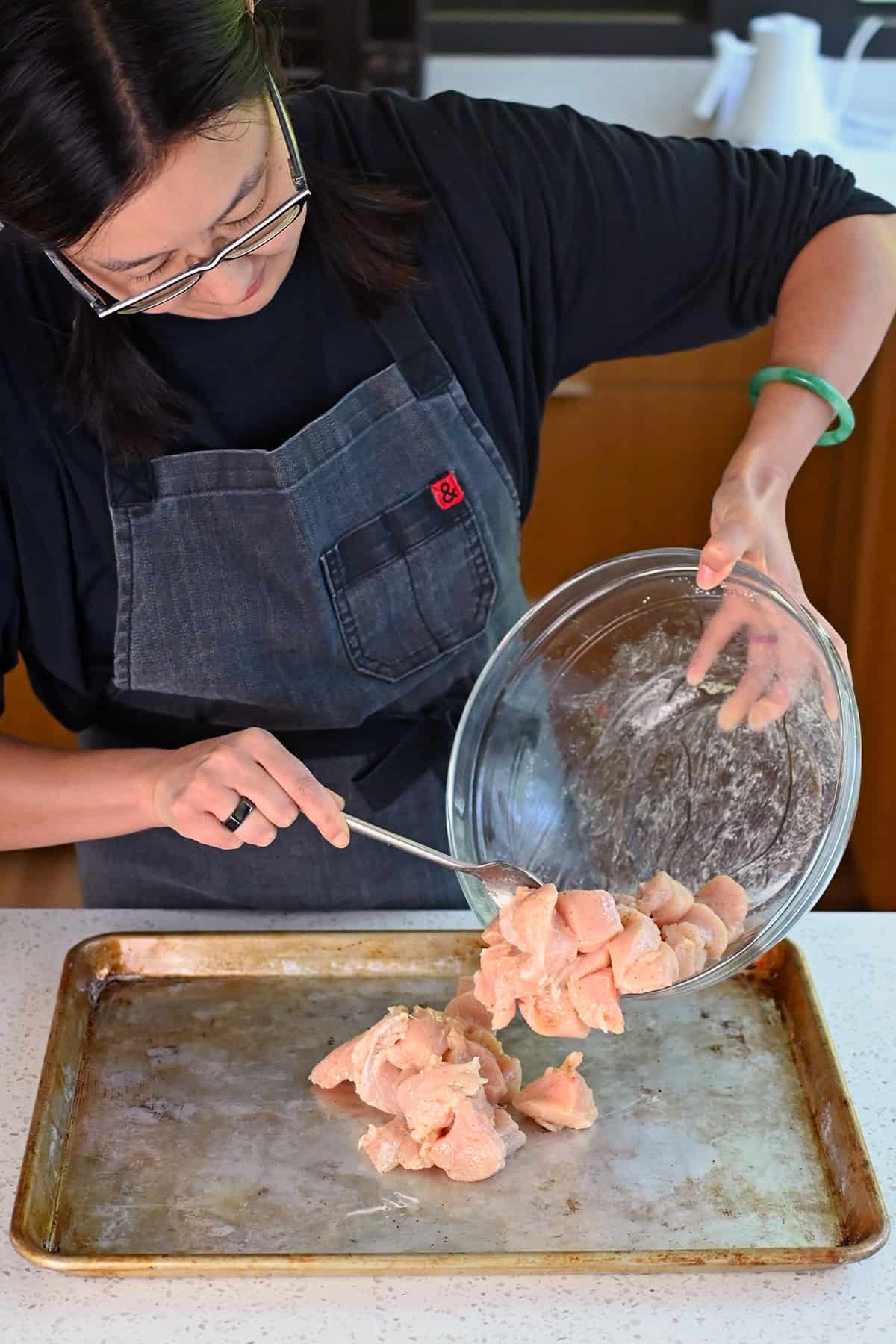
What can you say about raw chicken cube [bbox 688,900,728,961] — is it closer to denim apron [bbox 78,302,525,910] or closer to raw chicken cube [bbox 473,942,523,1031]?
raw chicken cube [bbox 473,942,523,1031]

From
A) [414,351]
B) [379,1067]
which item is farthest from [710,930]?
[414,351]

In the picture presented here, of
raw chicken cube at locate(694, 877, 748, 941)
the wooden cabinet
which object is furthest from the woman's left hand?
the wooden cabinet

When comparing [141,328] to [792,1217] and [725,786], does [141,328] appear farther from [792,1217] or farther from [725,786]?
[792,1217]

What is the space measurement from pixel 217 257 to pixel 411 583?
38 centimetres

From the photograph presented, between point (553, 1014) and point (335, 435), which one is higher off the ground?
point (335, 435)

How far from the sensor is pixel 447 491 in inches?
52.0

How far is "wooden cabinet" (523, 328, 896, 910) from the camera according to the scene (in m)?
2.51

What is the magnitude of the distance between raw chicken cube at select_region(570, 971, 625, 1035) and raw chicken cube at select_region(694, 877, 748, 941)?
10 cm

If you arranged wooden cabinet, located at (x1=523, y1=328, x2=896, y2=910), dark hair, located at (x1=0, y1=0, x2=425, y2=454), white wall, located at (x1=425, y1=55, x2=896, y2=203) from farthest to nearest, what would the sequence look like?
white wall, located at (x1=425, y1=55, x2=896, y2=203)
wooden cabinet, located at (x1=523, y1=328, x2=896, y2=910)
dark hair, located at (x1=0, y1=0, x2=425, y2=454)

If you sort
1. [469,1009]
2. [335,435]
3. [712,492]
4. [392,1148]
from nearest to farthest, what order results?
[392,1148]
[469,1009]
[335,435]
[712,492]

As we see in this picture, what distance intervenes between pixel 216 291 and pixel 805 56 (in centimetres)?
192

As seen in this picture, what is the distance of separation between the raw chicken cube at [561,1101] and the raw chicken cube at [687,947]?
4.2 inches

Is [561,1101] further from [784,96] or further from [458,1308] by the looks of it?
[784,96]

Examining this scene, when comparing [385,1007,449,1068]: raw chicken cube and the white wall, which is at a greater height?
the white wall
